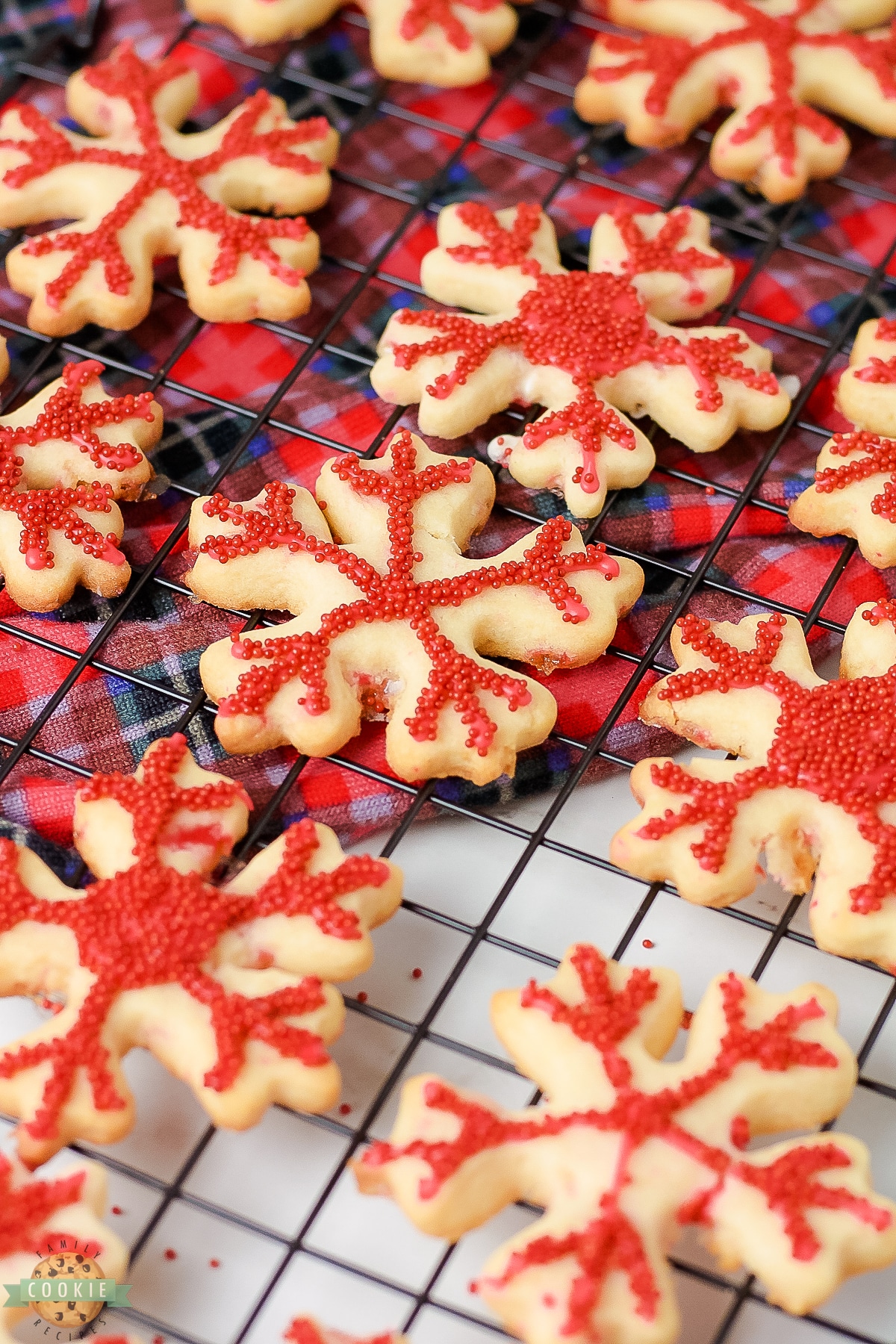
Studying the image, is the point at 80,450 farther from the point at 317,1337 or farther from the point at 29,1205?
the point at 317,1337

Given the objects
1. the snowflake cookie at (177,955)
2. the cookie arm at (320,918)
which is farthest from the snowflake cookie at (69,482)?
the cookie arm at (320,918)

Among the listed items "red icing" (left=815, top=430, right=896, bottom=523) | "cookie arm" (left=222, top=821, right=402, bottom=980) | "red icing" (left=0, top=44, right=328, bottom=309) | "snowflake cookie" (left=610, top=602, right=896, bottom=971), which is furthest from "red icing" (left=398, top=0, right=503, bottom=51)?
"cookie arm" (left=222, top=821, right=402, bottom=980)

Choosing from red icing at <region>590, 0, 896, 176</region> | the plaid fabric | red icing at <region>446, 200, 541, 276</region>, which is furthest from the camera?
red icing at <region>590, 0, 896, 176</region>

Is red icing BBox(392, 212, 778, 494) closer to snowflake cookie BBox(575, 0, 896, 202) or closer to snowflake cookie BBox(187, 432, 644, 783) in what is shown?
snowflake cookie BBox(187, 432, 644, 783)

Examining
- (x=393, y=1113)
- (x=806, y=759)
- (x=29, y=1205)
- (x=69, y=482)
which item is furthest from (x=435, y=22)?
(x=29, y=1205)

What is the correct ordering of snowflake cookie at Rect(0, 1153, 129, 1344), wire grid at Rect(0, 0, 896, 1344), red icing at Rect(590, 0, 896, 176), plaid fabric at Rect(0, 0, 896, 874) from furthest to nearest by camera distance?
red icing at Rect(590, 0, 896, 176) < plaid fabric at Rect(0, 0, 896, 874) < wire grid at Rect(0, 0, 896, 1344) < snowflake cookie at Rect(0, 1153, 129, 1344)

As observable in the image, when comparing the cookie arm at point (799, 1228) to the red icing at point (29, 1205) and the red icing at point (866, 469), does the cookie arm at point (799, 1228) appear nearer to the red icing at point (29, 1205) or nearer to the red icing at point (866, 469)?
the red icing at point (29, 1205)

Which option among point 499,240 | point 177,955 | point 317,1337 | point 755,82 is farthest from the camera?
point 755,82
